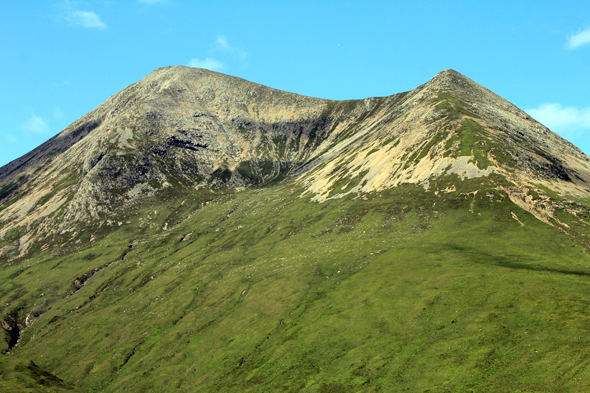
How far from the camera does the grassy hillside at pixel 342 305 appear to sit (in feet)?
204

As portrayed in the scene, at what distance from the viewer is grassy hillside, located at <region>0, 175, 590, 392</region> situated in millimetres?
62031

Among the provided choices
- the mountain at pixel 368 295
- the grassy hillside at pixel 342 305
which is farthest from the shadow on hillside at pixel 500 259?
the mountain at pixel 368 295

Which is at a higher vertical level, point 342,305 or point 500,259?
point 342,305

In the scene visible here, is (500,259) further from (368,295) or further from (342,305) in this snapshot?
(342,305)

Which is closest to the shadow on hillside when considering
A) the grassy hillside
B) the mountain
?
the grassy hillside

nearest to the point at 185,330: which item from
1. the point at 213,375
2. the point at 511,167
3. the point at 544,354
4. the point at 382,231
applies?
the point at 213,375

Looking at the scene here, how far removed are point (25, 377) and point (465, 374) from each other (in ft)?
264

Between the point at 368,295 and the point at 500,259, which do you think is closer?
the point at 368,295

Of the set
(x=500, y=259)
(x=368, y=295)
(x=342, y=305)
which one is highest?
(x=342, y=305)

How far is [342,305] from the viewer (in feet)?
330

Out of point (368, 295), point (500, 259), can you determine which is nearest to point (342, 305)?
point (368, 295)

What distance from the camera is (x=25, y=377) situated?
70.1m

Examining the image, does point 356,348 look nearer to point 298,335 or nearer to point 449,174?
point 298,335

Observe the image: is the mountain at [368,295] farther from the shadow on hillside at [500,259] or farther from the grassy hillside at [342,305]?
the shadow on hillside at [500,259]
